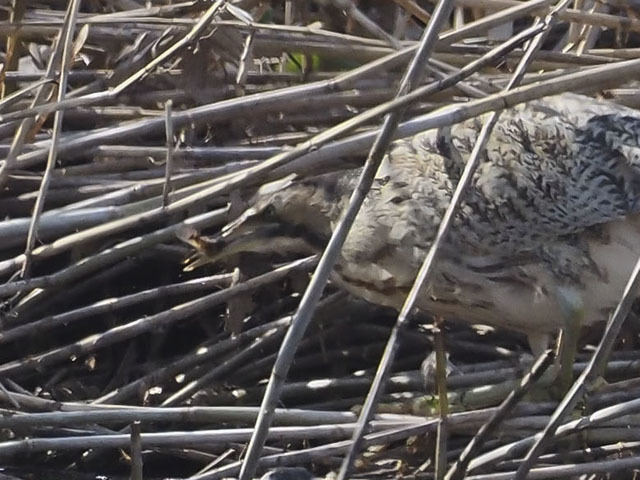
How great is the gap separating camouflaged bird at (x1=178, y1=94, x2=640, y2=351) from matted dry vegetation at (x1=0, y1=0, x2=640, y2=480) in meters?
0.08

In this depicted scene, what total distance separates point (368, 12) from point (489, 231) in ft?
3.45

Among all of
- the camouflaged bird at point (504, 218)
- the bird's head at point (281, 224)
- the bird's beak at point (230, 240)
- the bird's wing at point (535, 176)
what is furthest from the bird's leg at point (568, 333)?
the bird's beak at point (230, 240)

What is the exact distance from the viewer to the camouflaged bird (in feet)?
8.13

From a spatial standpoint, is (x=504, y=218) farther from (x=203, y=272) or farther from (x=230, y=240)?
(x=203, y=272)

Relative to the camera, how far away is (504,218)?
8.26 feet

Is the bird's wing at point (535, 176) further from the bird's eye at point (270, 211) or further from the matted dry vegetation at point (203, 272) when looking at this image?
the bird's eye at point (270, 211)

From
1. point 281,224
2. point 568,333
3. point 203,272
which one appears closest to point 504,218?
point 568,333

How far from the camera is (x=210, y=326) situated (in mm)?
2846

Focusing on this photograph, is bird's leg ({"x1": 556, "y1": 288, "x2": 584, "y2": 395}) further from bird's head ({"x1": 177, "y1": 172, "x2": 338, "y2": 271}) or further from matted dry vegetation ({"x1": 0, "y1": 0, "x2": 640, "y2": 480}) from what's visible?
bird's head ({"x1": 177, "y1": 172, "x2": 338, "y2": 271})

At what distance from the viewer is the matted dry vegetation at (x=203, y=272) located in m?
2.34

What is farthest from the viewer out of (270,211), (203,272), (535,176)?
(203,272)

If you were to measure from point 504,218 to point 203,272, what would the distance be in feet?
2.33

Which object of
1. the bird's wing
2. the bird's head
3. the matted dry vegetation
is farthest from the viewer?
the bird's head

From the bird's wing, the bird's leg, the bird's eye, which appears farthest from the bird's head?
the bird's leg
